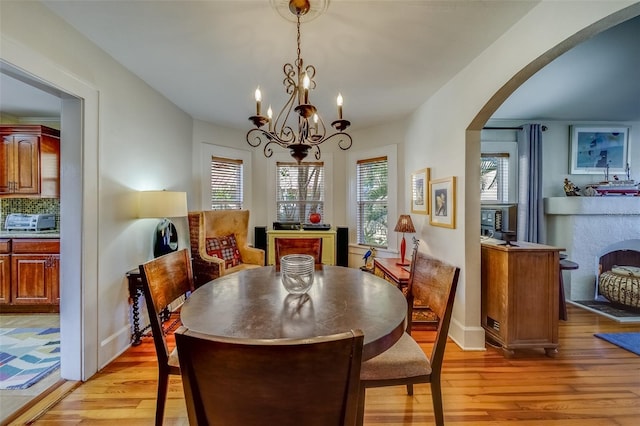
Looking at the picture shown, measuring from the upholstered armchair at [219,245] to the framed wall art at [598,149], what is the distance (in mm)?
4636

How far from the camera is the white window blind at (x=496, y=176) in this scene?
396 centimetres

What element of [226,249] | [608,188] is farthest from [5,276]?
[608,188]

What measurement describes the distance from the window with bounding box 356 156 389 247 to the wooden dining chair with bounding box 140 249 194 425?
9.92ft

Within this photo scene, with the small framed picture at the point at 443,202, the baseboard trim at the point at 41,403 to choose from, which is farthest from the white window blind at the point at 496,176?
the baseboard trim at the point at 41,403

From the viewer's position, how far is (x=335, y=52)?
2.15 meters

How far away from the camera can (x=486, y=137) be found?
3971 mm

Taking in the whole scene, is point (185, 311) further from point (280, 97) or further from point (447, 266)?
point (280, 97)

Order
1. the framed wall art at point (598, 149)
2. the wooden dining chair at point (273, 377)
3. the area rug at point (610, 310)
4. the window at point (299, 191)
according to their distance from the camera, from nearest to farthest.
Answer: the wooden dining chair at point (273, 377)
the area rug at point (610, 310)
the framed wall art at point (598, 149)
the window at point (299, 191)

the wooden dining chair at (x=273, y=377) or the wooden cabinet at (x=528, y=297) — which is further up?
the wooden dining chair at (x=273, y=377)

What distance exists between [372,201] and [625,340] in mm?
2970

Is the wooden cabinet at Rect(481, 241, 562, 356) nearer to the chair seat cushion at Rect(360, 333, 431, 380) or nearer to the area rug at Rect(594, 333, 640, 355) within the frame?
the area rug at Rect(594, 333, 640, 355)

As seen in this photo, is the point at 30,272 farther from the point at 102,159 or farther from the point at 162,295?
the point at 162,295

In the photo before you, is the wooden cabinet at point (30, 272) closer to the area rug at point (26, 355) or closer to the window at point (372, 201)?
the area rug at point (26, 355)

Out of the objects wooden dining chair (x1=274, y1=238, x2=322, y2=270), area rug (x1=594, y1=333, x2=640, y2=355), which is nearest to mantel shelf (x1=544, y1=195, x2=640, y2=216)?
area rug (x1=594, y1=333, x2=640, y2=355)
